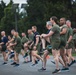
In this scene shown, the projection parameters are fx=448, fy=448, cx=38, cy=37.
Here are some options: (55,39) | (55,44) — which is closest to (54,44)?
(55,44)

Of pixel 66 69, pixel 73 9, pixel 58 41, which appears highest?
pixel 73 9

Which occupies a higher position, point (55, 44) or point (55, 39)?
point (55, 39)

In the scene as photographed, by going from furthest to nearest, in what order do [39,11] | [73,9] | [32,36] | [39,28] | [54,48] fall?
1. [39,11]
2. [39,28]
3. [73,9]
4. [32,36]
5. [54,48]

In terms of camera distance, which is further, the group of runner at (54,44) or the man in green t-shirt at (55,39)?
the group of runner at (54,44)

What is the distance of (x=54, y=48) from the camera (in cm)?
1406

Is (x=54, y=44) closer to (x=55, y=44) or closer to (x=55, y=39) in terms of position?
(x=55, y=44)

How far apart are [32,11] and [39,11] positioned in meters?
1.01

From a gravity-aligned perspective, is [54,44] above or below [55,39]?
below

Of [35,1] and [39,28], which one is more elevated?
[35,1]

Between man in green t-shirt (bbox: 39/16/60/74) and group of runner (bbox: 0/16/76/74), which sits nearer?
man in green t-shirt (bbox: 39/16/60/74)

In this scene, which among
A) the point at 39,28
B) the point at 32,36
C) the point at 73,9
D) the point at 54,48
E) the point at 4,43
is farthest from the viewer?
the point at 39,28

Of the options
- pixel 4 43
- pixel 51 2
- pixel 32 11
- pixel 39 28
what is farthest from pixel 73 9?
pixel 4 43

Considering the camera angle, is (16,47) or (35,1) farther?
(35,1)

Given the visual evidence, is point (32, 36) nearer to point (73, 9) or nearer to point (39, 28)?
point (73, 9)
